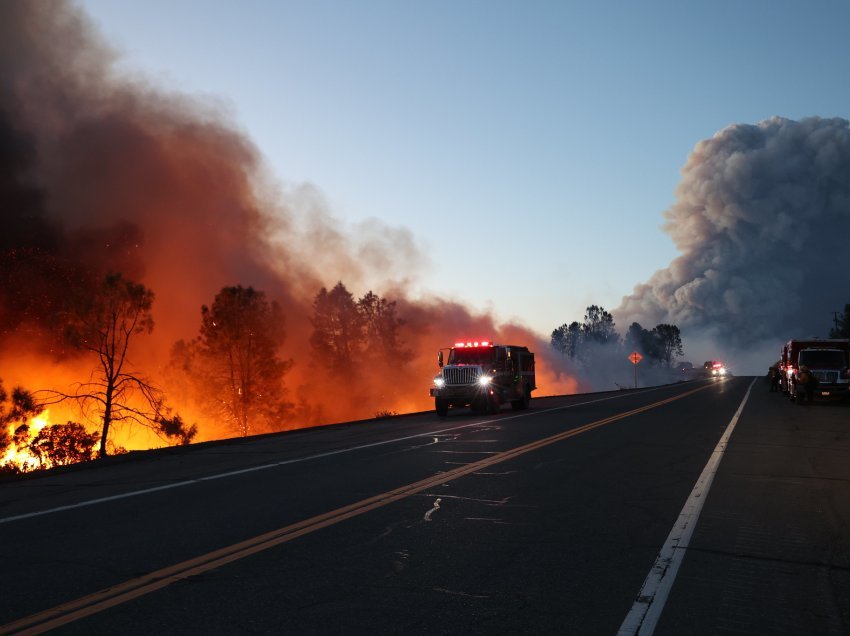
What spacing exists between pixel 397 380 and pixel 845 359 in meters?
80.0

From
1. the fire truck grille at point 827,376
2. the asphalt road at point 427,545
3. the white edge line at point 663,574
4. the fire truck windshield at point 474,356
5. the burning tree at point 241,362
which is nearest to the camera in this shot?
the white edge line at point 663,574

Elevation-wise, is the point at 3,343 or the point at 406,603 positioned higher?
the point at 3,343

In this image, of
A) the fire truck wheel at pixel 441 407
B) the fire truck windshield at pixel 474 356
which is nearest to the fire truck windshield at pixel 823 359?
the fire truck windshield at pixel 474 356

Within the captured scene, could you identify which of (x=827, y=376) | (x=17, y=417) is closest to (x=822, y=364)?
(x=827, y=376)

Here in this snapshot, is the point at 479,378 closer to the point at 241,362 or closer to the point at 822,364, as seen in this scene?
the point at 822,364

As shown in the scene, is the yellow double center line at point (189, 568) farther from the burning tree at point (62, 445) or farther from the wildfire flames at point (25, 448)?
the burning tree at point (62, 445)

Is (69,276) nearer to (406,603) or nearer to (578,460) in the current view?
(578,460)

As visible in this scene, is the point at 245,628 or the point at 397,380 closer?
the point at 245,628

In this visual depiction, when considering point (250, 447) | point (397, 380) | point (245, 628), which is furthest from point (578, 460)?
point (397, 380)

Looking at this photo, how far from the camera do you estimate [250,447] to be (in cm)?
1798

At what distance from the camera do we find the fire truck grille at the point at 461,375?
27.9 m

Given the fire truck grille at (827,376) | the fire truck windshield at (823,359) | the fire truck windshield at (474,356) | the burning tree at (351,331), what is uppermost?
the burning tree at (351,331)

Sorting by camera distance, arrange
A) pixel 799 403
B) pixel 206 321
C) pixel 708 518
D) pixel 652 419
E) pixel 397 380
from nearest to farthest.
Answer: pixel 708 518
pixel 652 419
pixel 799 403
pixel 206 321
pixel 397 380

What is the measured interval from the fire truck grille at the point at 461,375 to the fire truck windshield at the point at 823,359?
15287 mm
